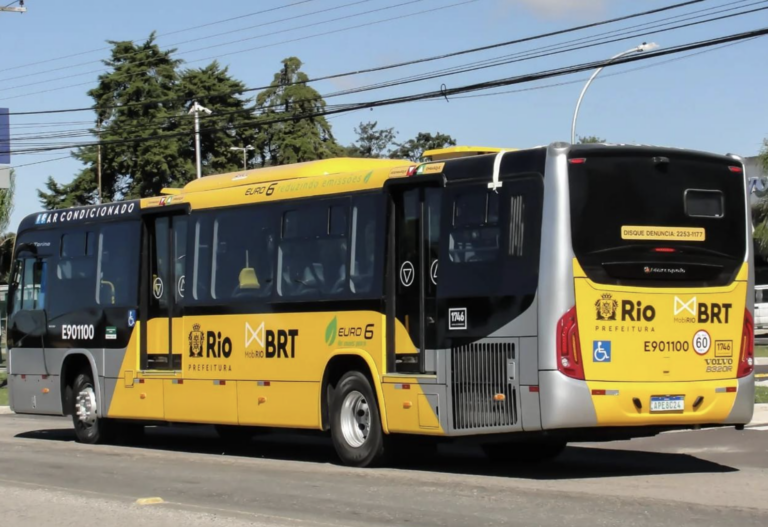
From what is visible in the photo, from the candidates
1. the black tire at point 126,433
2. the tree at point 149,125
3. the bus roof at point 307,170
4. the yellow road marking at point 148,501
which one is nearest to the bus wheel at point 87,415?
the black tire at point 126,433

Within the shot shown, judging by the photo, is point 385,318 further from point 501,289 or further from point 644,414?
point 644,414

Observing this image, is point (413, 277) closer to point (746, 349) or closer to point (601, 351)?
point (601, 351)

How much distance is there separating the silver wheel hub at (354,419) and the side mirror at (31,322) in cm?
675

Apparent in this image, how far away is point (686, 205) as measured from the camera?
12430 millimetres

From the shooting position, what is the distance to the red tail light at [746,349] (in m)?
12.6

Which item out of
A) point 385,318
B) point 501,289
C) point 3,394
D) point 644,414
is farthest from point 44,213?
point 3,394

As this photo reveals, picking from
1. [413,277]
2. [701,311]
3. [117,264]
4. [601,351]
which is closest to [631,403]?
[601,351]

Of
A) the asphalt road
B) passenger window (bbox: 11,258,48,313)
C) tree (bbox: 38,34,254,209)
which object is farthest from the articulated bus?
tree (bbox: 38,34,254,209)

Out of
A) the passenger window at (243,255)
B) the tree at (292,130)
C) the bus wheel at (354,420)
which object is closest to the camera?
the bus wheel at (354,420)

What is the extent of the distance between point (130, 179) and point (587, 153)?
56759 mm

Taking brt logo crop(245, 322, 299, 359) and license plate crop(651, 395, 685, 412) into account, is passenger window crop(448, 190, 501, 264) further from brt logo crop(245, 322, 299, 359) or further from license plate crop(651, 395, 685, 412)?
brt logo crop(245, 322, 299, 359)

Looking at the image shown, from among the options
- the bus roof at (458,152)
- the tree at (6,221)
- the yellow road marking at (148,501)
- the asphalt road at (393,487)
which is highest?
the tree at (6,221)

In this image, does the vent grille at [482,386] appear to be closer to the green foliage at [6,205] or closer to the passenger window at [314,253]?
the passenger window at [314,253]

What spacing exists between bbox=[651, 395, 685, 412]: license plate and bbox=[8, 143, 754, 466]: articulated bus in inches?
0.5
